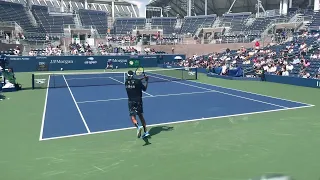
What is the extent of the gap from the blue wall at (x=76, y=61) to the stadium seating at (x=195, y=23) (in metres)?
17.2

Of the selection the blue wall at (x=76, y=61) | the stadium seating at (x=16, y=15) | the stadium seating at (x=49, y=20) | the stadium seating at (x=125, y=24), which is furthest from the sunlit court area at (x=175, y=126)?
the stadium seating at (x=125, y=24)

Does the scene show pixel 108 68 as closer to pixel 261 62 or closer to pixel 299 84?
pixel 261 62

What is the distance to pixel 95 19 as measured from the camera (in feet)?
203

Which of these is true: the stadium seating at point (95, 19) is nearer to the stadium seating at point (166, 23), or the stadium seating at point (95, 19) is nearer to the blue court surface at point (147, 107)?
the stadium seating at point (166, 23)

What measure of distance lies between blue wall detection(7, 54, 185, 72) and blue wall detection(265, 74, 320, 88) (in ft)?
65.2

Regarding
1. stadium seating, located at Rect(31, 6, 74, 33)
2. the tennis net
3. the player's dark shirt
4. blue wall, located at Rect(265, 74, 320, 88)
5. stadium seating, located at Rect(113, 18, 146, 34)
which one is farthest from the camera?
stadium seating, located at Rect(113, 18, 146, 34)

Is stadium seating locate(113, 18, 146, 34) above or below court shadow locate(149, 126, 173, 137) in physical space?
above

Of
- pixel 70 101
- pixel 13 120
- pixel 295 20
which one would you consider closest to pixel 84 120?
pixel 13 120

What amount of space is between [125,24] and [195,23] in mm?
14258

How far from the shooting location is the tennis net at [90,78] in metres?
22.1

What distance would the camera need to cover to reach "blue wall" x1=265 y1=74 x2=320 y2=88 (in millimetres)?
20045

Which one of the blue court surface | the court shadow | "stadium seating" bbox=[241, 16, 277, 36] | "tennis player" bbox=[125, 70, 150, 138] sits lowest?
the court shadow

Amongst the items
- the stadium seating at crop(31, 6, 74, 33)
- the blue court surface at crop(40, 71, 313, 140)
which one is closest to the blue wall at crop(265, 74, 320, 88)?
the blue court surface at crop(40, 71, 313, 140)

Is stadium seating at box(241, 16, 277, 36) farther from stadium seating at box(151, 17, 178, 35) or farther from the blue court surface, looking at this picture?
the blue court surface
